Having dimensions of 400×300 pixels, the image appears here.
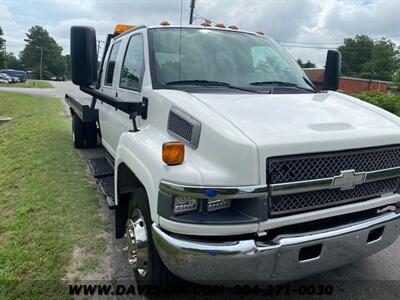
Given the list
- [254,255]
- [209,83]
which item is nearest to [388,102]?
[209,83]

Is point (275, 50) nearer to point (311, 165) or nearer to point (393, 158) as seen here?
point (393, 158)

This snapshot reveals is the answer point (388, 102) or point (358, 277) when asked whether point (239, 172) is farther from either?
point (388, 102)

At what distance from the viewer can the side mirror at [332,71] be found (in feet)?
15.2

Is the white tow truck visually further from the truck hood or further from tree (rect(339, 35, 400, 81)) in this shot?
tree (rect(339, 35, 400, 81))

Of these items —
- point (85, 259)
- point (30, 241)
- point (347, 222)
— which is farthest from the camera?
point (30, 241)

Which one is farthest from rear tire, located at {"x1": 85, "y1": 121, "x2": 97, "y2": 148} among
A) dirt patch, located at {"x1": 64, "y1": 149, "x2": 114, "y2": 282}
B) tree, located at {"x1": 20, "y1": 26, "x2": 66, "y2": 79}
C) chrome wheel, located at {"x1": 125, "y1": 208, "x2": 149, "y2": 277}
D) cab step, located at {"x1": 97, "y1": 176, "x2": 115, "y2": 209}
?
tree, located at {"x1": 20, "y1": 26, "x2": 66, "y2": 79}

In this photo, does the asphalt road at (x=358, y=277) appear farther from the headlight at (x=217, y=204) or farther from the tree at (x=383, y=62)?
the tree at (x=383, y=62)

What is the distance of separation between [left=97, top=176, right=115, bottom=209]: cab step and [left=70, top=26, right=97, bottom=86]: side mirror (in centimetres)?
110

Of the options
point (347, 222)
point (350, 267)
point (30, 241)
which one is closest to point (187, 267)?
point (347, 222)

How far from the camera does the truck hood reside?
251cm

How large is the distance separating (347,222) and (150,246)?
1.42 meters

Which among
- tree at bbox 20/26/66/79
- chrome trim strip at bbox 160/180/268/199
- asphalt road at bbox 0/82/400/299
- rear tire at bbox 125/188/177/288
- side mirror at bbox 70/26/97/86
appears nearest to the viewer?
chrome trim strip at bbox 160/180/268/199

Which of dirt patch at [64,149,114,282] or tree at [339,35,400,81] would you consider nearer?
dirt patch at [64,149,114,282]

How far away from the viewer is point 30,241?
403cm
